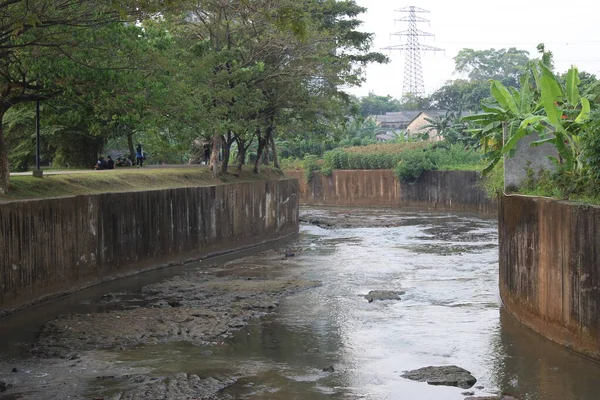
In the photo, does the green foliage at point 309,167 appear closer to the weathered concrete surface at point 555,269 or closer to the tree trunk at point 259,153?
the tree trunk at point 259,153

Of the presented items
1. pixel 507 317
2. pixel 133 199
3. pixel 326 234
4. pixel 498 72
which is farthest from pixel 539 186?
pixel 498 72

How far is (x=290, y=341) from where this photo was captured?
16688mm

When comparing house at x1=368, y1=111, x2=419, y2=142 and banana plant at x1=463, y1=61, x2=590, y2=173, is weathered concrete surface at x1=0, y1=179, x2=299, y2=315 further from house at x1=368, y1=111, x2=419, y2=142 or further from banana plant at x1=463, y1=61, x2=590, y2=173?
house at x1=368, y1=111, x2=419, y2=142

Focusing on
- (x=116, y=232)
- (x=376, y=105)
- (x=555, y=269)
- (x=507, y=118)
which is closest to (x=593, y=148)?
(x=555, y=269)

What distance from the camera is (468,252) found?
31.5 m

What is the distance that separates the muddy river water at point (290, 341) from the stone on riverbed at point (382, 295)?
238 millimetres

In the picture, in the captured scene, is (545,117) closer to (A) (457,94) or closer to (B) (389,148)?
(B) (389,148)

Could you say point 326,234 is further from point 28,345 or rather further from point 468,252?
point 28,345

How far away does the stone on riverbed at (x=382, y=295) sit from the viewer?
70.3ft

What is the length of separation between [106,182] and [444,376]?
52.1 ft

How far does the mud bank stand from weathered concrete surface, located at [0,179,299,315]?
135 centimetres

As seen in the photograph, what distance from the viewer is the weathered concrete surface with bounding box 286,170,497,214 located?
177ft

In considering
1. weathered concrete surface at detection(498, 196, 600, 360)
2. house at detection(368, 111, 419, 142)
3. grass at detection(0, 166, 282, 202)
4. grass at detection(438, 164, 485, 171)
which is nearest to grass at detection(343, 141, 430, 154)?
grass at detection(438, 164, 485, 171)

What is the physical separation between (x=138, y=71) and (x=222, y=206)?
36.2 ft
